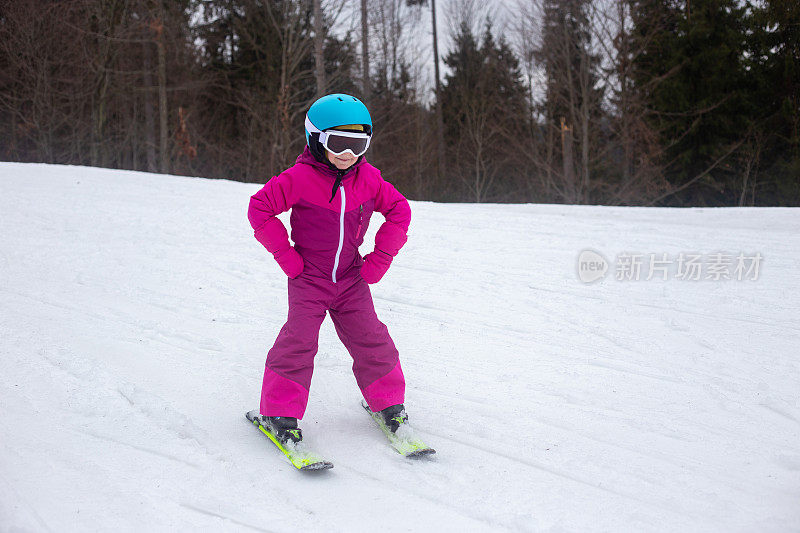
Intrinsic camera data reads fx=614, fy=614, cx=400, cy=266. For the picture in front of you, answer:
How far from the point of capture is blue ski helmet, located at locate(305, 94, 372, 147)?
9.23 ft

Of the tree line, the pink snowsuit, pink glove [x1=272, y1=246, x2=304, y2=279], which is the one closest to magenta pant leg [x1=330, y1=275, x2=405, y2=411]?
the pink snowsuit

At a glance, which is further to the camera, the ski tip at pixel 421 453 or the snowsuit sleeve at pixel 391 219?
the snowsuit sleeve at pixel 391 219

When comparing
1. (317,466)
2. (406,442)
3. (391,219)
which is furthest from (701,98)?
(317,466)

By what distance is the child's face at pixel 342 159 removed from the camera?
2.84m

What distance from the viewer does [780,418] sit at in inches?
125

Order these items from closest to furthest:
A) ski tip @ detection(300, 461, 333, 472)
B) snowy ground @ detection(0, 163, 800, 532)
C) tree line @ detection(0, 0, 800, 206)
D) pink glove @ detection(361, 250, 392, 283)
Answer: snowy ground @ detection(0, 163, 800, 532) < ski tip @ detection(300, 461, 333, 472) < pink glove @ detection(361, 250, 392, 283) < tree line @ detection(0, 0, 800, 206)

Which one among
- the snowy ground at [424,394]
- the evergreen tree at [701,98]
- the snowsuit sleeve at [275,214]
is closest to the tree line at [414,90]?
the evergreen tree at [701,98]

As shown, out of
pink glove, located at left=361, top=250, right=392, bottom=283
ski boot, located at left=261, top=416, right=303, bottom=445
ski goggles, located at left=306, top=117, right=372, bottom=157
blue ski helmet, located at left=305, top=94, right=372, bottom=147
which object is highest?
blue ski helmet, located at left=305, top=94, right=372, bottom=147

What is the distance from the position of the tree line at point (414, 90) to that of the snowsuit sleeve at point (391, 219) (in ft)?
50.6

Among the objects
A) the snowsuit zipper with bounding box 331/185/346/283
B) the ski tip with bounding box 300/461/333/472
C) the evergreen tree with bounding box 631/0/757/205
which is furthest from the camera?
the evergreen tree with bounding box 631/0/757/205

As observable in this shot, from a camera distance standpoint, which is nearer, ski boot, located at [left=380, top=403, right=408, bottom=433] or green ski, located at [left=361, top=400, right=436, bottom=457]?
green ski, located at [left=361, top=400, right=436, bottom=457]

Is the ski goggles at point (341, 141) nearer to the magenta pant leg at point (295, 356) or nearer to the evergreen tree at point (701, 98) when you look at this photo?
the magenta pant leg at point (295, 356)

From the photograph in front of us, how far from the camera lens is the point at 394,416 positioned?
3.02 metres

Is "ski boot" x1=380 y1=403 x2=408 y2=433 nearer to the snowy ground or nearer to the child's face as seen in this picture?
the snowy ground
